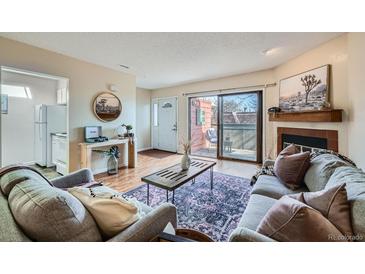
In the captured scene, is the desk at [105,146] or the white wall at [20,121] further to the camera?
the white wall at [20,121]

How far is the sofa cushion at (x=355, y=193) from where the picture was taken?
81cm

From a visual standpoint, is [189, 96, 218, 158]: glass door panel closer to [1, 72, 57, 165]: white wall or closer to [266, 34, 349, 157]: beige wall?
[266, 34, 349, 157]: beige wall

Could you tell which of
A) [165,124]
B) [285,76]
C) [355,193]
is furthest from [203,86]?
[355,193]

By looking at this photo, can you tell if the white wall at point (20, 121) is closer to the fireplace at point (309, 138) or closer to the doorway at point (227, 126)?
the doorway at point (227, 126)

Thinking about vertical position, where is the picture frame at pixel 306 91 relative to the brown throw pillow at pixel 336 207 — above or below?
above

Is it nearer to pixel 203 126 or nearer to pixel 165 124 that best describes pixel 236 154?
pixel 203 126

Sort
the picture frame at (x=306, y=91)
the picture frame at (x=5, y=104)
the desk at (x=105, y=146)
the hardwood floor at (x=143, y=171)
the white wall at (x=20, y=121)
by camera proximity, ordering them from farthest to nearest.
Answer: the white wall at (x=20, y=121) < the picture frame at (x=5, y=104) < the desk at (x=105, y=146) < the hardwood floor at (x=143, y=171) < the picture frame at (x=306, y=91)

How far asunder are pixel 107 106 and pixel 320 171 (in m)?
3.72

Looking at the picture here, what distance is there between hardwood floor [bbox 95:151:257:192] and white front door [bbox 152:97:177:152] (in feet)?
3.80

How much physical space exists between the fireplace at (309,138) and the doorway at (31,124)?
468 centimetres

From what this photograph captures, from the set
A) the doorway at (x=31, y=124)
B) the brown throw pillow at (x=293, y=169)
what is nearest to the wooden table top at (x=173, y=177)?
the brown throw pillow at (x=293, y=169)

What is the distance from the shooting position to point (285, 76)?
11.4 feet

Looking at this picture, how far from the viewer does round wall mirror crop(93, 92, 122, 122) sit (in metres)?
3.51
